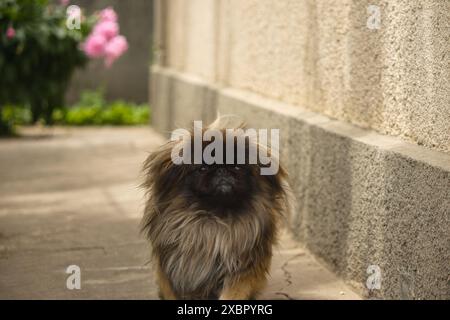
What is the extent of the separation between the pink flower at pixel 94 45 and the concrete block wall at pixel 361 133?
218 inches

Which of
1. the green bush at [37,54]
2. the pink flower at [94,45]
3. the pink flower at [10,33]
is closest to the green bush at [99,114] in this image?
the green bush at [37,54]

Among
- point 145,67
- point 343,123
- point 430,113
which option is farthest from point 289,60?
point 145,67

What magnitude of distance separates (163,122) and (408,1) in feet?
31.6

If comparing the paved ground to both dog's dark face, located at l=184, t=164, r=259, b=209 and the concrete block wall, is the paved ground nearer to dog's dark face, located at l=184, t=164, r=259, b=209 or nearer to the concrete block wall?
the concrete block wall

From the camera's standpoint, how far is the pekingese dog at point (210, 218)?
458cm

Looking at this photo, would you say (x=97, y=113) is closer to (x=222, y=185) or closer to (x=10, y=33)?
(x=10, y=33)

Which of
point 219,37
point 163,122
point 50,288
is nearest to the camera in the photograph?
point 50,288

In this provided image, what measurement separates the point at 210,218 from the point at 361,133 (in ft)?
4.61

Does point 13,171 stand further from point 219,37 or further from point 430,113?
point 430,113

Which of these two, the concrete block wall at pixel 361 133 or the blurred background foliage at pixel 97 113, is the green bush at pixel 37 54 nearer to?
the blurred background foliage at pixel 97 113

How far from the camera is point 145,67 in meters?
18.2

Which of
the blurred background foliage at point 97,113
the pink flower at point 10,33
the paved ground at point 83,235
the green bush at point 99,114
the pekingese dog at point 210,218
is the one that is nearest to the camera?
the pekingese dog at point 210,218

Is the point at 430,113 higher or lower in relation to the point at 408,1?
lower
